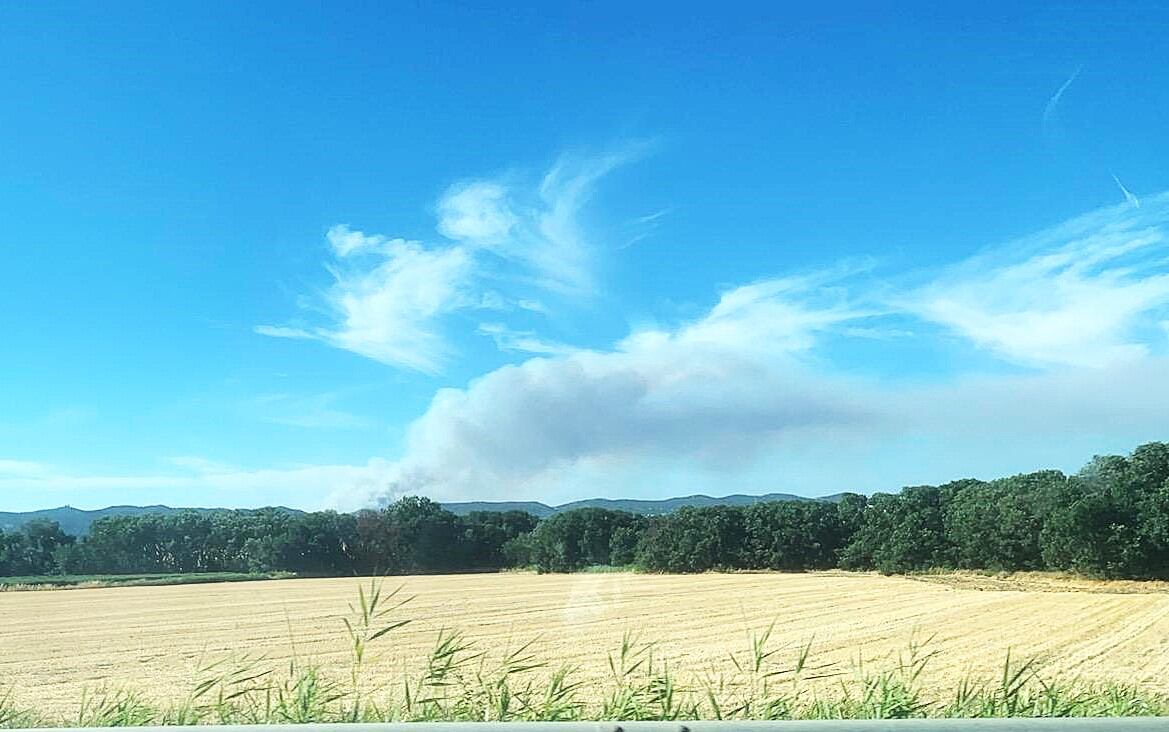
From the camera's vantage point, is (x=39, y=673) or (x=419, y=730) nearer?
(x=419, y=730)

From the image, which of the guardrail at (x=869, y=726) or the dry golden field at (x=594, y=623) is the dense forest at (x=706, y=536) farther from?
the guardrail at (x=869, y=726)

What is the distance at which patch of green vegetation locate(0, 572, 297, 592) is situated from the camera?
6.36 meters

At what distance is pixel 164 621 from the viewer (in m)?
6.56

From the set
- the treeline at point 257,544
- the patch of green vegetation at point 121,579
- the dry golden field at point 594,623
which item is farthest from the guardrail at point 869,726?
the patch of green vegetation at point 121,579

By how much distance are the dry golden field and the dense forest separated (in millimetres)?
148

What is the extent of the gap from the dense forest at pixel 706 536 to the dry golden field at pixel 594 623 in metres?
0.15

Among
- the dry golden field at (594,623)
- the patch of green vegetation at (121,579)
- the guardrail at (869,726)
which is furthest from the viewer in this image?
the patch of green vegetation at (121,579)

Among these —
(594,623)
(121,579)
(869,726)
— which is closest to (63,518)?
(121,579)

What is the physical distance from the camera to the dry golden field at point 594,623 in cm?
563

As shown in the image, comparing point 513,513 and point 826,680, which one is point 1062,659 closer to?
point 826,680

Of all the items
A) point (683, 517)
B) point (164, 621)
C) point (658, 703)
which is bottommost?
point (658, 703)

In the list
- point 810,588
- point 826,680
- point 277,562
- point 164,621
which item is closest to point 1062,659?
point 826,680

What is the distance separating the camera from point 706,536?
7824 mm

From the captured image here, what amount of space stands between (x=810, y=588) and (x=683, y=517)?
41.7 inches
